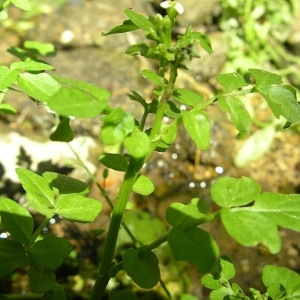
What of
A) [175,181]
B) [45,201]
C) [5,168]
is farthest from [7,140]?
[45,201]

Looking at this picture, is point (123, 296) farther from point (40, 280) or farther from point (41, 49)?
point (41, 49)

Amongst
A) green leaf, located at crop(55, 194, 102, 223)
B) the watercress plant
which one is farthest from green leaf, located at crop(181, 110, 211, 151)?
green leaf, located at crop(55, 194, 102, 223)

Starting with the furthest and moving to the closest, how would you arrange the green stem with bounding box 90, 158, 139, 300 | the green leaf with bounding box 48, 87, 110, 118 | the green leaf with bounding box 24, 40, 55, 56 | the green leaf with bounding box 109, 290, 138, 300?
1. the green leaf with bounding box 24, 40, 55, 56
2. the green leaf with bounding box 109, 290, 138, 300
3. the green stem with bounding box 90, 158, 139, 300
4. the green leaf with bounding box 48, 87, 110, 118

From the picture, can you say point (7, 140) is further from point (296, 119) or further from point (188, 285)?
point (296, 119)

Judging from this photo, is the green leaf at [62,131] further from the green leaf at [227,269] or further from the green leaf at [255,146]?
the green leaf at [255,146]

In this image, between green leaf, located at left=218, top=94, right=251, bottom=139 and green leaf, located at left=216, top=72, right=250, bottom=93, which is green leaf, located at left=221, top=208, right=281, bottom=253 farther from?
green leaf, located at left=216, top=72, right=250, bottom=93

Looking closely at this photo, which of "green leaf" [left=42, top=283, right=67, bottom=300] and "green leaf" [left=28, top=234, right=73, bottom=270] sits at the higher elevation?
"green leaf" [left=28, top=234, right=73, bottom=270]
